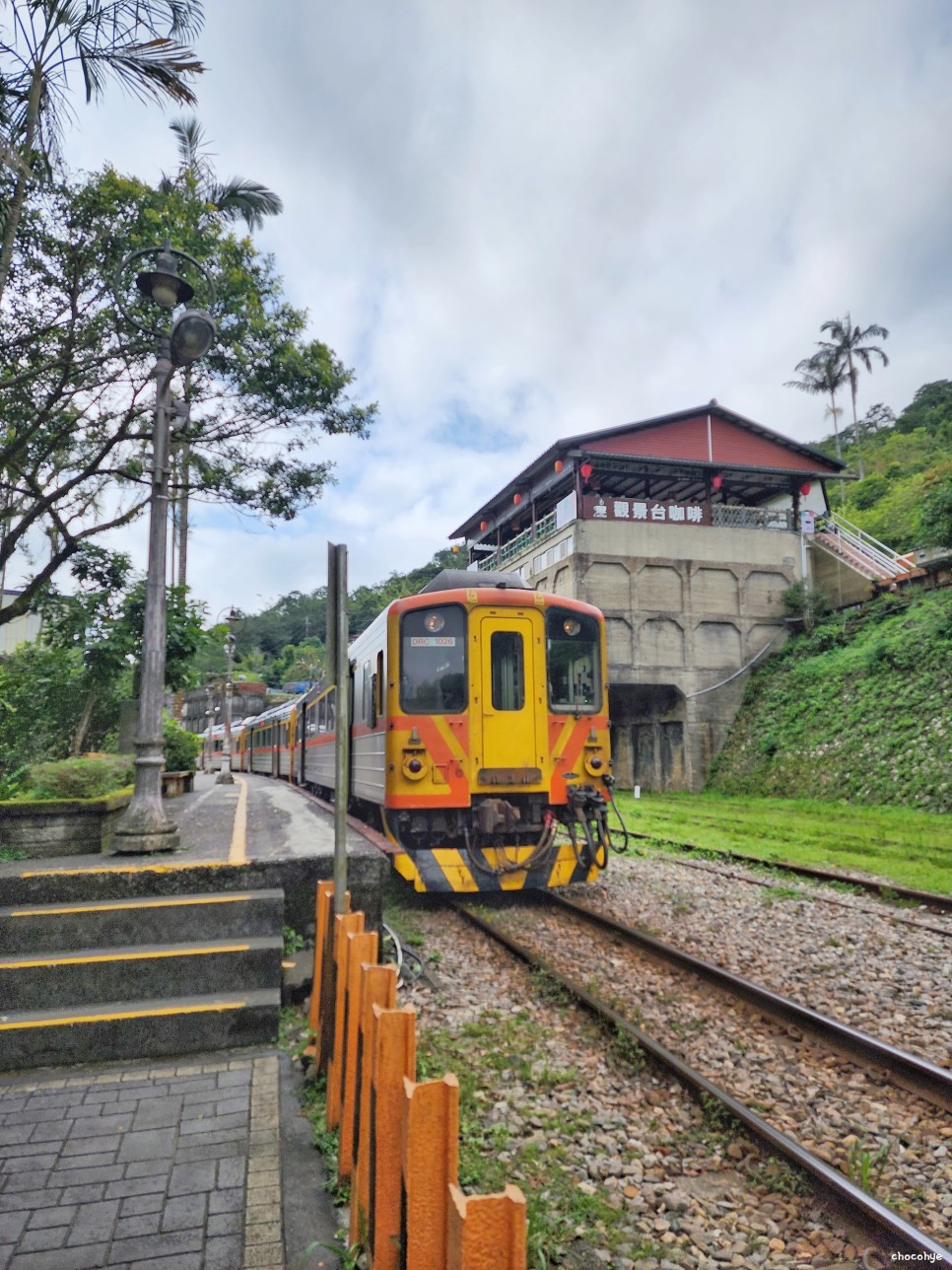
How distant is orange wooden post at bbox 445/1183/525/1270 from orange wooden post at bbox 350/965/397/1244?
87 centimetres

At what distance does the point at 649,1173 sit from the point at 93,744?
13.1 m

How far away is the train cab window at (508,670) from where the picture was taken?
→ 25.5ft

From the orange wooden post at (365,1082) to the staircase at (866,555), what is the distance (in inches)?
863

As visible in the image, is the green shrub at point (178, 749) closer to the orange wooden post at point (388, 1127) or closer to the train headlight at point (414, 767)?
the train headlight at point (414, 767)

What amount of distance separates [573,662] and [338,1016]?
208 inches

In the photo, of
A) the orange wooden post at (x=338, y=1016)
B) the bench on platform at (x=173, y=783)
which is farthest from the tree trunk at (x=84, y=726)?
the orange wooden post at (x=338, y=1016)

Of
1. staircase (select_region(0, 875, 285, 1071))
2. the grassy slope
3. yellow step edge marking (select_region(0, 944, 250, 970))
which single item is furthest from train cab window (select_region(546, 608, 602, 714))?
yellow step edge marking (select_region(0, 944, 250, 970))

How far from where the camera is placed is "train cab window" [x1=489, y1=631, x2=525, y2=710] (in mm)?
7758

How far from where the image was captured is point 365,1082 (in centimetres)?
249

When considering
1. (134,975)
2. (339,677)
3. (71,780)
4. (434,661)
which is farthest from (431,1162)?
(434,661)

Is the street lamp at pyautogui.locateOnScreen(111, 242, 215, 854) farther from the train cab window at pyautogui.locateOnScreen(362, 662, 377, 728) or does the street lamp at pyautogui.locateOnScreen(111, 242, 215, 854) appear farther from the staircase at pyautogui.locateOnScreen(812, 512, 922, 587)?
the staircase at pyautogui.locateOnScreen(812, 512, 922, 587)

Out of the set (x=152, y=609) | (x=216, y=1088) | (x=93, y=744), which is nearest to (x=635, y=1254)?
(x=216, y=1088)

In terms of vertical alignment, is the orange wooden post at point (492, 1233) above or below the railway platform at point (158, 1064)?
above

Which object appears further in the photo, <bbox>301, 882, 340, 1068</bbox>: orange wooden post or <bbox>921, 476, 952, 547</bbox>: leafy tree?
<bbox>921, 476, 952, 547</bbox>: leafy tree
